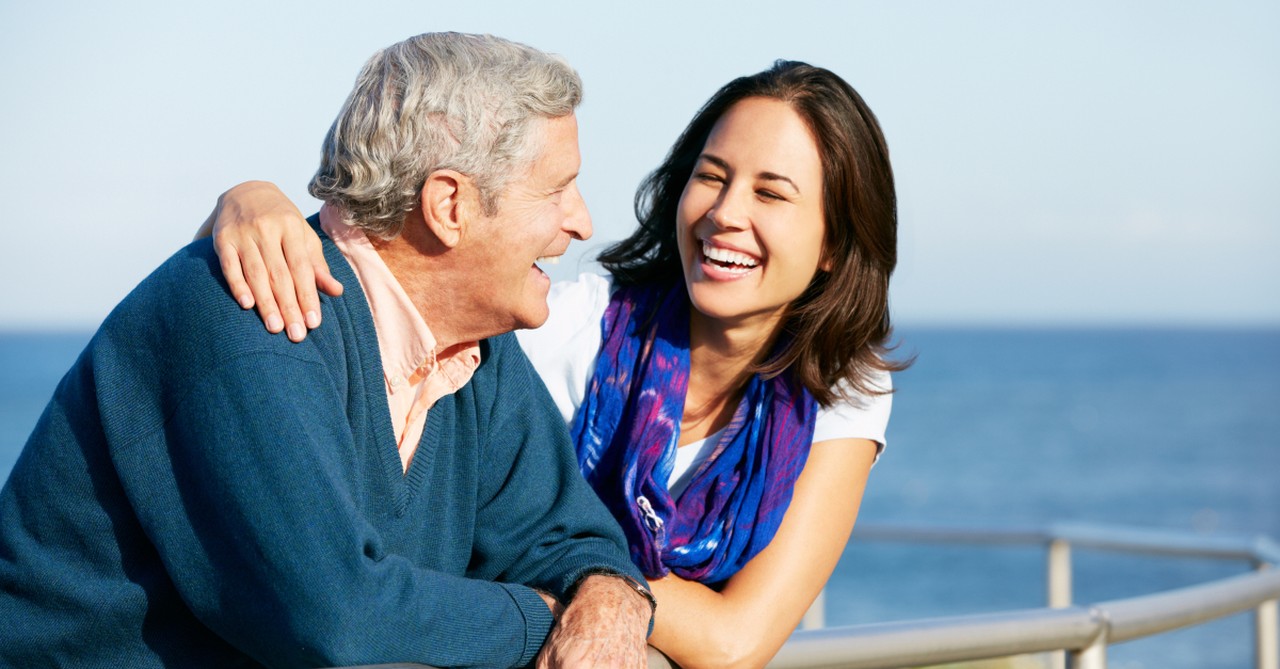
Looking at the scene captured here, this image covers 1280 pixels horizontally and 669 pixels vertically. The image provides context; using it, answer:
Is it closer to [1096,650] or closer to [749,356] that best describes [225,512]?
[1096,650]

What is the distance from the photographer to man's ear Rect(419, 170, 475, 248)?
1.93m

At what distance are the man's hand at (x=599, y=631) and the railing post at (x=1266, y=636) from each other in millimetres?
1727

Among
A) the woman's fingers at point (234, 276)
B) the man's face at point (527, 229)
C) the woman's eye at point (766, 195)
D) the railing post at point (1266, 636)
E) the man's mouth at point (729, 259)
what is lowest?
the railing post at point (1266, 636)

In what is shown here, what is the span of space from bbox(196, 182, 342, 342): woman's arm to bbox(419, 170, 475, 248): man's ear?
174 millimetres

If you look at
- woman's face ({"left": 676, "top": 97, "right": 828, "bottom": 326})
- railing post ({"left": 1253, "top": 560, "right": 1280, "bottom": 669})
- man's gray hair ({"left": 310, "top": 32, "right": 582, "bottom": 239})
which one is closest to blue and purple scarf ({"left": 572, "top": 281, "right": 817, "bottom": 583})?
woman's face ({"left": 676, "top": 97, "right": 828, "bottom": 326})

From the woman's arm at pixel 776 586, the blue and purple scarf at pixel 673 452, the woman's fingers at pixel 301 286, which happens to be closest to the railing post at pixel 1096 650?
the woman's arm at pixel 776 586

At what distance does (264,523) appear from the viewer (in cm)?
160

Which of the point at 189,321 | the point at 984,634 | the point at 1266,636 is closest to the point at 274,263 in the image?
the point at 189,321

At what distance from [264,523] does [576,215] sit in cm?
78

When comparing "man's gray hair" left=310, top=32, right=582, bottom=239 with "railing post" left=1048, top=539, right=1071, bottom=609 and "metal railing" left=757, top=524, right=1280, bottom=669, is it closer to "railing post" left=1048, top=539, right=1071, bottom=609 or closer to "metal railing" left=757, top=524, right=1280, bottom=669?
"metal railing" left=757, top=524, right=1280, bottom=669

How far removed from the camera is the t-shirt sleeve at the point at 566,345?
9.36ft

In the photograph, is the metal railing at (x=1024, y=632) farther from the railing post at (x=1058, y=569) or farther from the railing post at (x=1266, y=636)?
the railing post at (x=1058, y=569)

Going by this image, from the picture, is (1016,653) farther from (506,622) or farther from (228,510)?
(228,510)

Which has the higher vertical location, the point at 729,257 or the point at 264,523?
the point at 729,257
